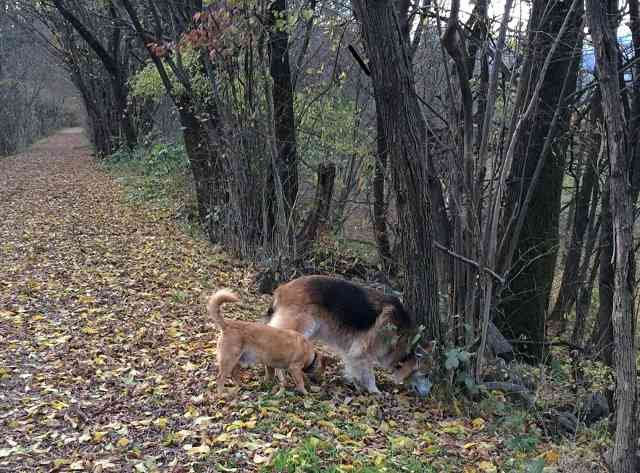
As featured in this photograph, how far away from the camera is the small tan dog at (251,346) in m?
5.71

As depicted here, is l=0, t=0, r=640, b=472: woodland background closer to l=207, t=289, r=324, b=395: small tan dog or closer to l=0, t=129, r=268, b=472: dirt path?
l=207, t=289, r=324, b=395: small tan dog

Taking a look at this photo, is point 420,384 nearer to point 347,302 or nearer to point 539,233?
point 347,302

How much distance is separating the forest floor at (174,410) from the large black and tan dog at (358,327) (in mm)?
251

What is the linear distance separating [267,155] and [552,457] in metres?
7.37

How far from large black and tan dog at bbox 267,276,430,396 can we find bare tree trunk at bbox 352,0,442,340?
0.26 meters

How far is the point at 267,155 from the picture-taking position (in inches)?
440

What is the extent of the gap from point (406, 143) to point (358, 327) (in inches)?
75.4

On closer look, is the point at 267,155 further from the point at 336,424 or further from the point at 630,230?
the point at 630,230

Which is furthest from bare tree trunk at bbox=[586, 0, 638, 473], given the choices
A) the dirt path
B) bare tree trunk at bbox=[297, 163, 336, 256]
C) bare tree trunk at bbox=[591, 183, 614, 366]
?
bare tree trunk at bbox=[297, 163, 336, 256]

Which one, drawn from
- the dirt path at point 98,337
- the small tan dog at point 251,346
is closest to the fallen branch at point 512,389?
the small tan dog at point 251,346

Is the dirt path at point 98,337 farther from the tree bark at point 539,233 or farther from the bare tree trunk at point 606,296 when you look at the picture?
the bare tree trunk at point 606,296

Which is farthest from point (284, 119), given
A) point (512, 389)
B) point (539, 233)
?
point (512, 389)

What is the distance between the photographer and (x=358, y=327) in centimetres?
647

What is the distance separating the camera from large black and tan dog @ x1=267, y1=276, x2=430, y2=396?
639cm
